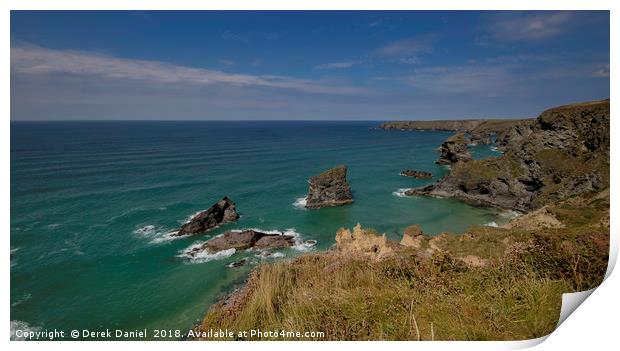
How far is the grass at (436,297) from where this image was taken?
16.2 feet

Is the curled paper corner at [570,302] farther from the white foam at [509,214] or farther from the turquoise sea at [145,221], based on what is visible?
the white foam at [509,214]

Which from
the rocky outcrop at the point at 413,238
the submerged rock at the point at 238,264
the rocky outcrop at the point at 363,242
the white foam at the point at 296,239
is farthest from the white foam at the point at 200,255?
the rocky outcrop at the point at 413,238

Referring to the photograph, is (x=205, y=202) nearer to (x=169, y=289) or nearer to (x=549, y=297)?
(x=169, y=289)

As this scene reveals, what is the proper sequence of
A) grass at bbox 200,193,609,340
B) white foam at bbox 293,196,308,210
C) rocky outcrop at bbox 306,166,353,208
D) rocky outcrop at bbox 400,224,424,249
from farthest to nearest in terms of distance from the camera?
1. rocky outcrop at bbox 306,166,353,208
2. white foam at bbox 293,196,308,210
3. rocky outcrop at bbox 400,224,424,249
4. grass at bbox 200,193,609,340

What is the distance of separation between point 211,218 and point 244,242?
241 inches

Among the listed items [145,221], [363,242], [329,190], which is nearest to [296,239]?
[329,190]

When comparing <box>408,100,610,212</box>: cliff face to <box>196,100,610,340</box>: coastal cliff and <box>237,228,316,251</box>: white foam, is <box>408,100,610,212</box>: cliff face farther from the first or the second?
<box>196,100,610,340</box>: coastal cliff

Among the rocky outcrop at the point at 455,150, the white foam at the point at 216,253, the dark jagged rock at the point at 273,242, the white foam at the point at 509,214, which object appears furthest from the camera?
the rocky outcrop at the point at 455,150

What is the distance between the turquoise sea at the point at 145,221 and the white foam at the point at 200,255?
167 millimetres

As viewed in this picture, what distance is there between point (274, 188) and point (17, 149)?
156 ft

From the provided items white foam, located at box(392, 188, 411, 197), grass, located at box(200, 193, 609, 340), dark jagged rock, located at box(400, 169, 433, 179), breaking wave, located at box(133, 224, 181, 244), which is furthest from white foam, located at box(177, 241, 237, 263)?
dark jagged rock, located at box(400, 169, 433, 179)

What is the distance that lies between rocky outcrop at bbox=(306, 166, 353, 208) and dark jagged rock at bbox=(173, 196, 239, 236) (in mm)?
9370

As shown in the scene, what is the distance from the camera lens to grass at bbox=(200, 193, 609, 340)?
4930 mm

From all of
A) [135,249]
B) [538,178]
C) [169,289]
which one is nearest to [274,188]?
[135,249]
